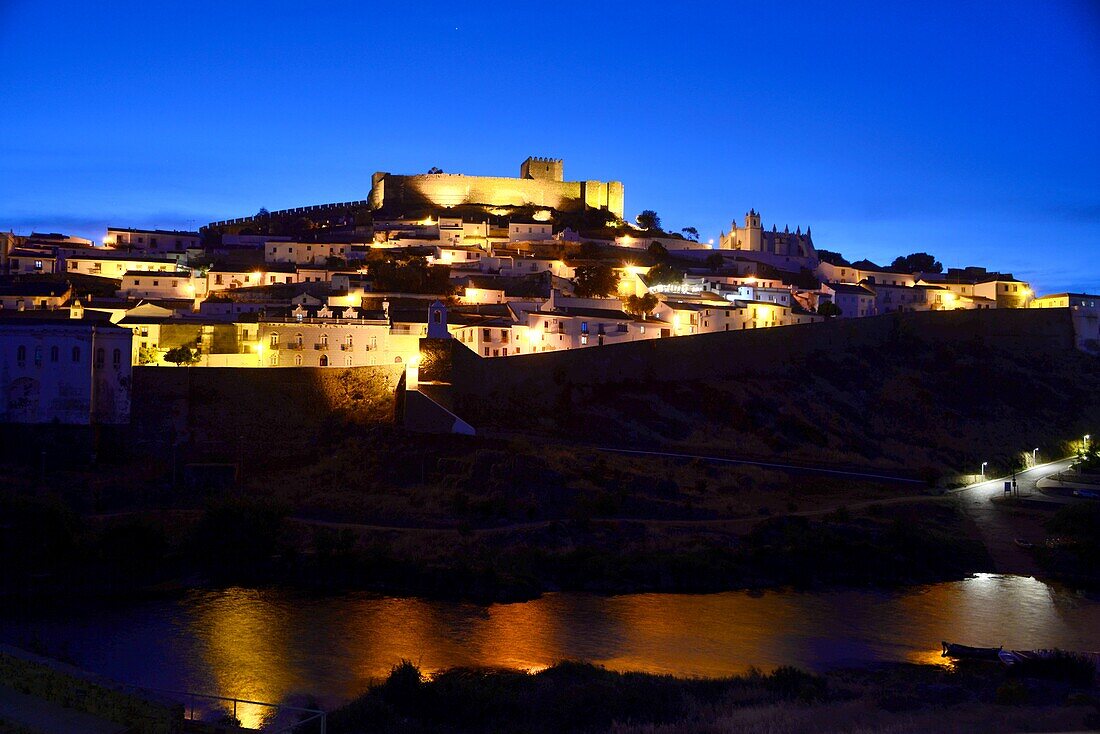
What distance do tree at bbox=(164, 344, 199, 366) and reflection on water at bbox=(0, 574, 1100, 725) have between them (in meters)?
9.16

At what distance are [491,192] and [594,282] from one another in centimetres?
2150

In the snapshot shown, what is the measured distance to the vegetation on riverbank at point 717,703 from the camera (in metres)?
9.76

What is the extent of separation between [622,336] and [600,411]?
4428mm

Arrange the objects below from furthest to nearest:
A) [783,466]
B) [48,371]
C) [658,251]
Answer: [658,251], [783,466], [48,371]

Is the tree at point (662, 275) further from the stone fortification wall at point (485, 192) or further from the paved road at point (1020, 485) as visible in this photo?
the stone fortification wall at point (485, 192)

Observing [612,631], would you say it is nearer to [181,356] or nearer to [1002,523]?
[1002,523]

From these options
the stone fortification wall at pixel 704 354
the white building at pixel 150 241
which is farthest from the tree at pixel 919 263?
the white building at pixel 150 241

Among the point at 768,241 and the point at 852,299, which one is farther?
the point at 768,241

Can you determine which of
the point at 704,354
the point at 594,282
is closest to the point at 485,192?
the point at 594,282

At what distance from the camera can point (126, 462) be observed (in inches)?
848

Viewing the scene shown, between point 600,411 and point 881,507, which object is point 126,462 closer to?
point 600,411

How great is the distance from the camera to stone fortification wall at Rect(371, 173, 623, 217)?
179 feet

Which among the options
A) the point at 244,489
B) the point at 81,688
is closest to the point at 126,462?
the point at 244,489

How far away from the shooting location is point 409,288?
32.8 m
